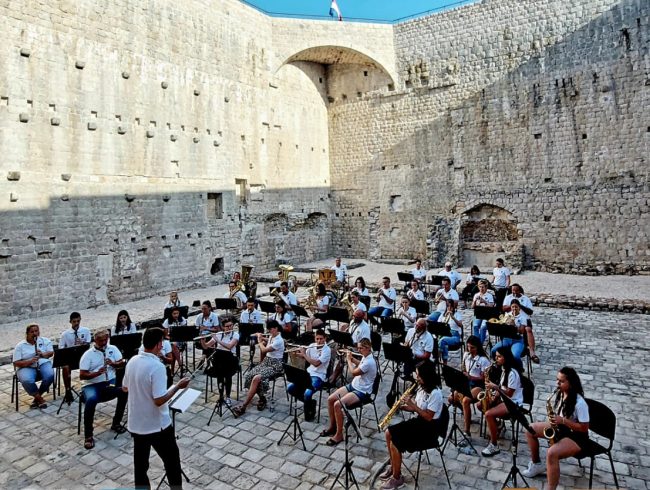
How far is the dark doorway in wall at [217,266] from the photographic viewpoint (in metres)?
17.2

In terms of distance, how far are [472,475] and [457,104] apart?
17211mm

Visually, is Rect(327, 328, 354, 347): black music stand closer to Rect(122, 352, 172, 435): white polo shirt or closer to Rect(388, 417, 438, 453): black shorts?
Rect(388, 417, 438, 453): black shorts

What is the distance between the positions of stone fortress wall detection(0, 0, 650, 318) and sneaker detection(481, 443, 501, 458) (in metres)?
11.6

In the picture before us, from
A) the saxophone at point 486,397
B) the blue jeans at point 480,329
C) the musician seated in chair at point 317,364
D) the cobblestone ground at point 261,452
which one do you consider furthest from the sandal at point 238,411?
the blue jeans at point 480,329

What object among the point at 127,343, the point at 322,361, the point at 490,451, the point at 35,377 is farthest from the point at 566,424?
the point at 35,377

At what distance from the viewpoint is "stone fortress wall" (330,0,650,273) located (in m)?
15.7

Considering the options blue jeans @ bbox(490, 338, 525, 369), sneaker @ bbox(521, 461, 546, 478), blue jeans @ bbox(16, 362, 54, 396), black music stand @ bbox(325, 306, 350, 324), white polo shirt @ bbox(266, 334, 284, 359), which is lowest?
sneaker @ bbox(521, 461, 546, 478)

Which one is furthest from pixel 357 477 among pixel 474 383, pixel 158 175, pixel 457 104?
pixel 457 104

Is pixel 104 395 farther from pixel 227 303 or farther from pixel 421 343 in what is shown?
pixel 421 343

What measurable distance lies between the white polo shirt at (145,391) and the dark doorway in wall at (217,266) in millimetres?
13329

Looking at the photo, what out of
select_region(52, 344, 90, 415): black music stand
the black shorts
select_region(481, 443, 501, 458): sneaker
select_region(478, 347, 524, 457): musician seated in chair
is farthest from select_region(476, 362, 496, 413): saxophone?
select_region(52, 344, 90, 415): black music stand

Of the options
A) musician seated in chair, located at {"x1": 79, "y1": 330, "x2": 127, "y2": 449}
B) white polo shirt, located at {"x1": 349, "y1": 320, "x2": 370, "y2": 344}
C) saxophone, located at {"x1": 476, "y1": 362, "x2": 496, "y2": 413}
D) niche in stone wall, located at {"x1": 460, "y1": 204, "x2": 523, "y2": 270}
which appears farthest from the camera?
niche in stone wall, located at {"x1": 460, "y1": 204, "x2": 523, "y2": 270}

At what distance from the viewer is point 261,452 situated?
17.5 ft

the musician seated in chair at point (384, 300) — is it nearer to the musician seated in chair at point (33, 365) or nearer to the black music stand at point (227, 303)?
the black music stand at point (227, 303)
